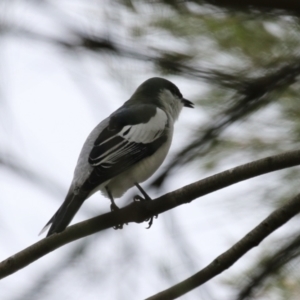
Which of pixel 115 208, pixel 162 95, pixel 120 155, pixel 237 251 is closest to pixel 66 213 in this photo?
pixel 115 208

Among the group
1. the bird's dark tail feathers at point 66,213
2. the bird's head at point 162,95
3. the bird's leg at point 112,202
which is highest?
the bird's dark tail feathers at point 66,213

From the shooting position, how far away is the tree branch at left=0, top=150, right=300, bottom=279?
3.00 m

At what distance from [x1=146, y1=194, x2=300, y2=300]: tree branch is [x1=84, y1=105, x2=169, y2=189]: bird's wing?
123 centimetres

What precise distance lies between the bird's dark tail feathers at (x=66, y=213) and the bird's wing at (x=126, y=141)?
0.35ft

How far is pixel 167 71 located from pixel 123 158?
169 cm

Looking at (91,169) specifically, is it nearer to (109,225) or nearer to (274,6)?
(109,225)

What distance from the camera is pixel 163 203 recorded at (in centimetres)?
335

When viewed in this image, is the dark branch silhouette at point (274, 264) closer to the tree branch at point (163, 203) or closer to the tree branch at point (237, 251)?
the tree branch at point (237, 251)

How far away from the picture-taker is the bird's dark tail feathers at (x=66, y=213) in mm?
3470

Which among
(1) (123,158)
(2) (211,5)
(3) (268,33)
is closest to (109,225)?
(1) (123,158)

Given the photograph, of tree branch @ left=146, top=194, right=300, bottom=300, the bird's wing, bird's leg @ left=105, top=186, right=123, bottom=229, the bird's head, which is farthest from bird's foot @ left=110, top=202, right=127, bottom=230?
the bird's head

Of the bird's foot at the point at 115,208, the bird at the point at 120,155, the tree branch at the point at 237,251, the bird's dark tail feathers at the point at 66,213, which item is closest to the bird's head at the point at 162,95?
the bird at the point at 120,155

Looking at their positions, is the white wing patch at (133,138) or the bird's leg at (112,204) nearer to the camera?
the bird's leg at (112,204)

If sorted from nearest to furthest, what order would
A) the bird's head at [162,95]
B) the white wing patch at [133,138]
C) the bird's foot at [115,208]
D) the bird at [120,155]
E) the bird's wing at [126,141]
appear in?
the bird's foot at [115,208] → the bird at [120,155] → the bird's wing at [126,141] → the white wing patch at [133,138] → the bird's head at [162,95]
